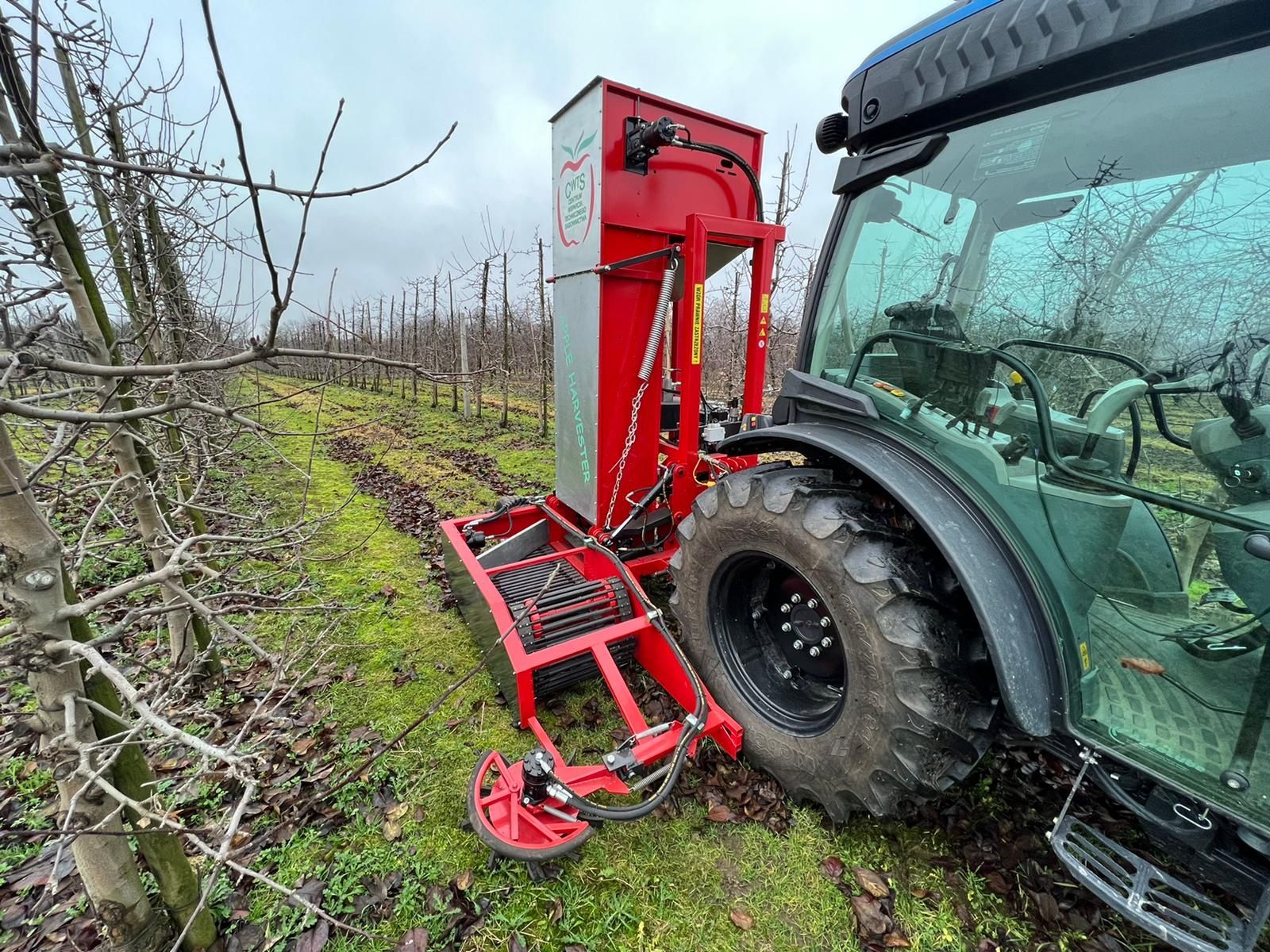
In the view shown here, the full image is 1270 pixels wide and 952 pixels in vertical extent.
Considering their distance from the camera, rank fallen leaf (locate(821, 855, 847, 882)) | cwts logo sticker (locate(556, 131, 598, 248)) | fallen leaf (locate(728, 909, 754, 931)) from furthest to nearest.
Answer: cwts logo sticker (locate(556, 131, 598, 248)), fallen leaf (locate(821, 855, 847, 882)), fallen leaf (locate(728, 909, 754, 931))

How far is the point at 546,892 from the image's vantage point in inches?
79.4

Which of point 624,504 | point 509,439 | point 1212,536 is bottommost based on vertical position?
point 509,439

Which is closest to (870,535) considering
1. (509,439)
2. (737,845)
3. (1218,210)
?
(1218,210)

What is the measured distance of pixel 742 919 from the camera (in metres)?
1.95

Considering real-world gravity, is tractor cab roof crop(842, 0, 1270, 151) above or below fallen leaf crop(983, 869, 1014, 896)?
above

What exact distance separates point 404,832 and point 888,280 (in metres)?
2.98

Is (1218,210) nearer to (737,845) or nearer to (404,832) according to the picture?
(737,845)

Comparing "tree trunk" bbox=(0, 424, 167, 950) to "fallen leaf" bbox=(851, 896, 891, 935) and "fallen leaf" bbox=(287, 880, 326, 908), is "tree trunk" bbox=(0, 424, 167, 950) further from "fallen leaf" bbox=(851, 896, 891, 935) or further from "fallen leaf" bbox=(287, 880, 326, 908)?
"fallen leaf" bbox=(851, 896, 891, 935)

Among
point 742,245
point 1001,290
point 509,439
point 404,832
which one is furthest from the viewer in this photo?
point 509,439

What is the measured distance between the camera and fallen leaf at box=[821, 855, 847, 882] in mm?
2080

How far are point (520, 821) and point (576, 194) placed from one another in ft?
9.89

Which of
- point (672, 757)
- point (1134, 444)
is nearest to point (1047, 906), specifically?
point (672, 757)

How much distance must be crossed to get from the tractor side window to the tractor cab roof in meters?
Result: 0.22

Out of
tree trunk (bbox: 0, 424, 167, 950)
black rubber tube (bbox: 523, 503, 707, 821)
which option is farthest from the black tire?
tree trunk (bbox: 0, 424, 167, 950)
